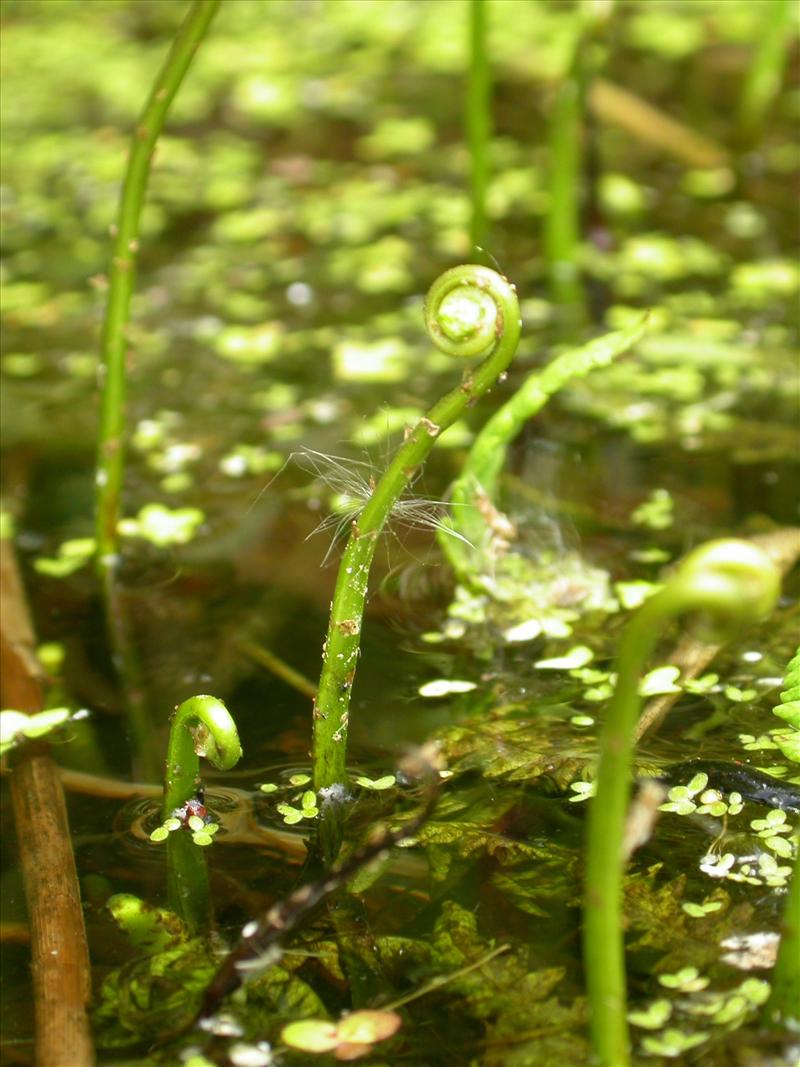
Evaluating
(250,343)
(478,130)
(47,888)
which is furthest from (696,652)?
(250,343)

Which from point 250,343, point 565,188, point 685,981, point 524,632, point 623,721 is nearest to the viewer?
point 623,721

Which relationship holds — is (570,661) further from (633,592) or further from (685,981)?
(685,981)

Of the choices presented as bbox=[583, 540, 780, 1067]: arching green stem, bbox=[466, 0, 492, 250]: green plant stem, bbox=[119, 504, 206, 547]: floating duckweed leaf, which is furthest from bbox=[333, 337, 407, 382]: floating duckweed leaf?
bbox=[583, 540, 780, 1067]: arching green stem

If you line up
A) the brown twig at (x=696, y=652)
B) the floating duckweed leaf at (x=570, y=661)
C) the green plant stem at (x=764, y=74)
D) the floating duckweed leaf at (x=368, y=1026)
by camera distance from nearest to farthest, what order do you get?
the floating duckweed leaf at (x=368, y=1026) < the brown twig at (x=696, y=652) < the floating duckweed leaf at (x=570, y=661) < the green plant stem at (x=764, y=74)

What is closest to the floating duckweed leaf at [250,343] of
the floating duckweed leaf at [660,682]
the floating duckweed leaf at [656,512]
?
the floating duckweed leaf at [656,512]

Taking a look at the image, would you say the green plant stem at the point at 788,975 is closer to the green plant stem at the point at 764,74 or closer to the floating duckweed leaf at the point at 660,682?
the floating duckweed leaf at the point at 660,682

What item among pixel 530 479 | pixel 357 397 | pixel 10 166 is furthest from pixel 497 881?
pixel 10 166

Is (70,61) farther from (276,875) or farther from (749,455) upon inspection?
(276,875)
